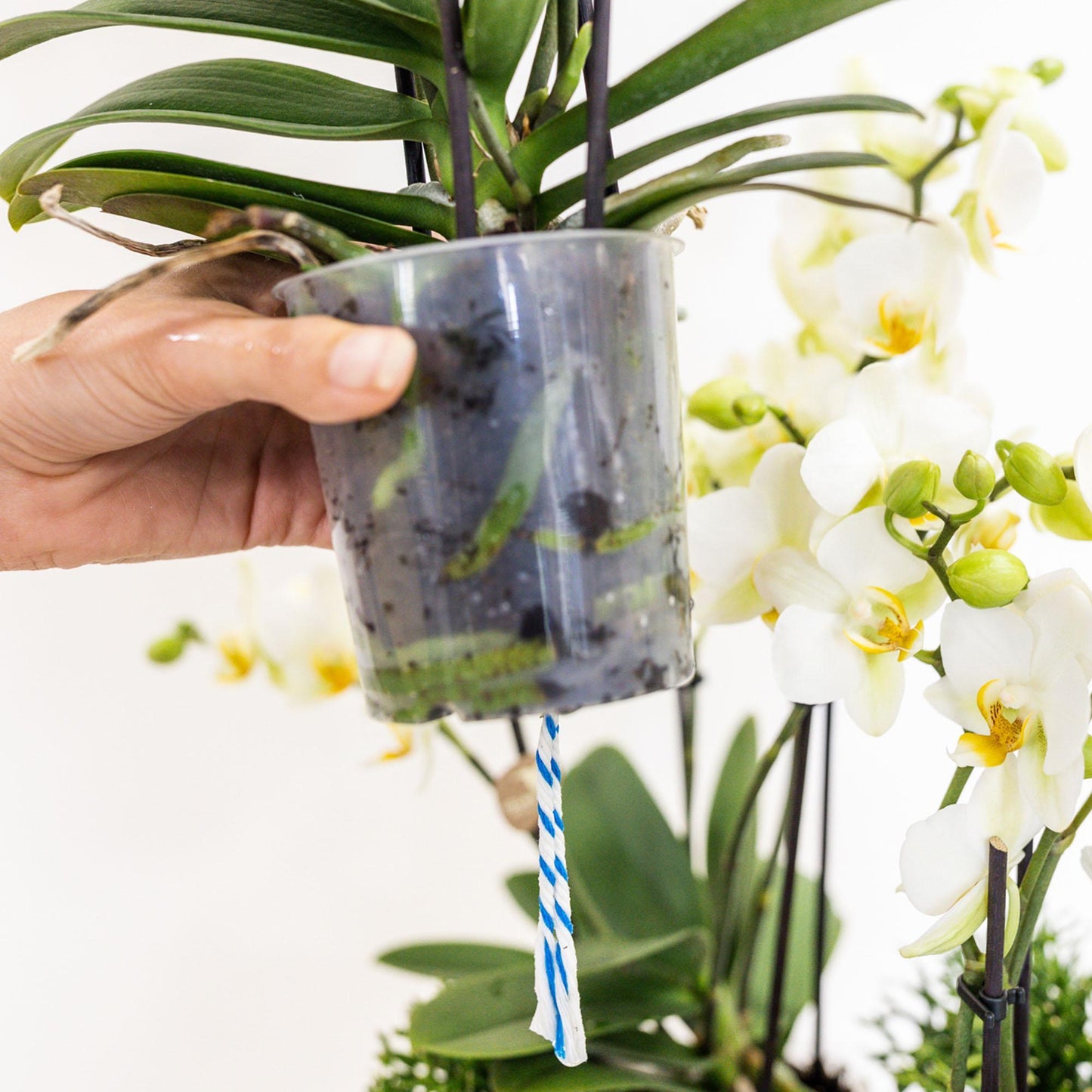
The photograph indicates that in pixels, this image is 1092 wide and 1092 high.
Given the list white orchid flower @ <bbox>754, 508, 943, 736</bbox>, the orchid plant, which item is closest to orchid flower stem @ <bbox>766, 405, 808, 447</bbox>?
the orchid plant

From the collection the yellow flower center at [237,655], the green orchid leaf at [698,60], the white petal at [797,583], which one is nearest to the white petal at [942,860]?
the white petal at [797,583]

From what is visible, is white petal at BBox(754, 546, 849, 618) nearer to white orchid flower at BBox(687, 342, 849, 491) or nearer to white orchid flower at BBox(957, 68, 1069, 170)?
white orchid flower at BBox(687, 342, 849, 491)

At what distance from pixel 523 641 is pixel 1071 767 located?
0.23m

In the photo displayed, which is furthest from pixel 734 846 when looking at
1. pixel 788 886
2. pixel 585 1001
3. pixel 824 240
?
pixel 824 240

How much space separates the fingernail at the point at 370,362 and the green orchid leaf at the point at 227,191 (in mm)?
111

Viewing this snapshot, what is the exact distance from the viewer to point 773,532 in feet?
1.82

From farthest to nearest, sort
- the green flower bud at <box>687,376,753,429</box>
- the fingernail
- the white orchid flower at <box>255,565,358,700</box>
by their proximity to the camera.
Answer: the white orchid flower at <box>255,565,358,700</box>
the green flower bud at <box>687,376,753,429</box>
the fingernail

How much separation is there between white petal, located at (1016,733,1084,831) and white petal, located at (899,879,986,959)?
0.05 m

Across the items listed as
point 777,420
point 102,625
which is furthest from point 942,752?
point 102,625

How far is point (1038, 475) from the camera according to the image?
434 millimetres

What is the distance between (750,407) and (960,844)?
0.23 meters

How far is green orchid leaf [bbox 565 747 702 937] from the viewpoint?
792 mm

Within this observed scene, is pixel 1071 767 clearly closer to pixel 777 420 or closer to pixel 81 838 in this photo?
pixel 777 420

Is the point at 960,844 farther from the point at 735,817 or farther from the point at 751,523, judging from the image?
the point at 735,817
